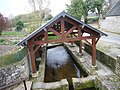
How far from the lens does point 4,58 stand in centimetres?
736

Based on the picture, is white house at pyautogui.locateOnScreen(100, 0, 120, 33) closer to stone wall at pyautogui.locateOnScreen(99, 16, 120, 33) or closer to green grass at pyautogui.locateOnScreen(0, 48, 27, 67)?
stone wall at pyautogui.locateOnScreen(99, 16, 120, 33)

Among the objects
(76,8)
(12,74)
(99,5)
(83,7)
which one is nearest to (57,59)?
(12,74)

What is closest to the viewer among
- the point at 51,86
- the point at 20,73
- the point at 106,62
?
the point at 51,86

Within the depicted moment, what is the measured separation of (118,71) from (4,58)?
6588 mm

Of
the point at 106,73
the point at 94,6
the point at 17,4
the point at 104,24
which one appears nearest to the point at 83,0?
the point at 94,6

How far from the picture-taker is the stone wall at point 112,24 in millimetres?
25034

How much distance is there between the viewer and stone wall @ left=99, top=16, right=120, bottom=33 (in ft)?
82.1

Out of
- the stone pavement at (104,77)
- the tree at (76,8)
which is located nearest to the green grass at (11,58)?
the stone pavement at (104,77)

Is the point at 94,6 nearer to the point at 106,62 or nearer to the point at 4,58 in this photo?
the point at 106,62

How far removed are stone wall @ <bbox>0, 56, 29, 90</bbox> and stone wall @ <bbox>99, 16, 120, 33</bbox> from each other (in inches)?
858

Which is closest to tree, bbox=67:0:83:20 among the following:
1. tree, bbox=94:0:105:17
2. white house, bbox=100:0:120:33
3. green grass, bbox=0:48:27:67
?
tree, bbox=94:0:105:17

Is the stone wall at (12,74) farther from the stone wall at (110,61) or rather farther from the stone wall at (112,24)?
the stone wall at (112,24)

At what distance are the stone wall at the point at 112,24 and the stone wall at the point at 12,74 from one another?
21.8 m

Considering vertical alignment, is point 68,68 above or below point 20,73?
below
